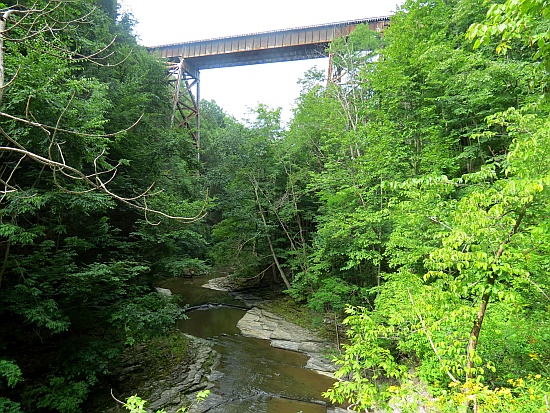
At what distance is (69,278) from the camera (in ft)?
19.0

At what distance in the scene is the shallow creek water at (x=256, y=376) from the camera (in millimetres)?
6898

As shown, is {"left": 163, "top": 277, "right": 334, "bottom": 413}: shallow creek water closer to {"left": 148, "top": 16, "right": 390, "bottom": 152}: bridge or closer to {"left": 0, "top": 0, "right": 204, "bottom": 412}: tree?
{"left": 0, "top": 0, "right": 204, "bottom": 412}: tree

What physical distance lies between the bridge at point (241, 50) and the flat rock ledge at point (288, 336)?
1060 cm

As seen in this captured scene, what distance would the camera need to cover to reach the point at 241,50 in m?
19.0

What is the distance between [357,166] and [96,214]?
7946 millimetres

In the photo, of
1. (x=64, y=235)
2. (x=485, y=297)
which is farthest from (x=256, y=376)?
(x=485, y=297)

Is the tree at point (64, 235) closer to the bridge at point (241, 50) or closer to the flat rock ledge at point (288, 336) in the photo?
the flat rock ledge at point (288, 336)

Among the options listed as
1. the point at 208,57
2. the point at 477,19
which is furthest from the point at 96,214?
the point at 208,57

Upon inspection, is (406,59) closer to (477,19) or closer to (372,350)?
(477,19)

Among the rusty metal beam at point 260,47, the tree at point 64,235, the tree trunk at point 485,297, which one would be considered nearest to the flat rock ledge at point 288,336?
the tree at point 64,235

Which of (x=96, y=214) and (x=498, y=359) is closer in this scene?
(x=498, y=359)

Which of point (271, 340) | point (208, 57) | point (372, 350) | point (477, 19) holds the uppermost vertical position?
point (208, 57)

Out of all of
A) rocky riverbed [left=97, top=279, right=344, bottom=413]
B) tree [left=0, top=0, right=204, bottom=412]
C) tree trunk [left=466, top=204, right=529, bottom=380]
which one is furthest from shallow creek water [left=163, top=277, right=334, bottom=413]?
tree trunk [left=466, top=204, right=529, bottom=380]

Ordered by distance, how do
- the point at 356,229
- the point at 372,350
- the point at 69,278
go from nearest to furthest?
the point at 372,350, the point at 69,278, the point at 356,229
